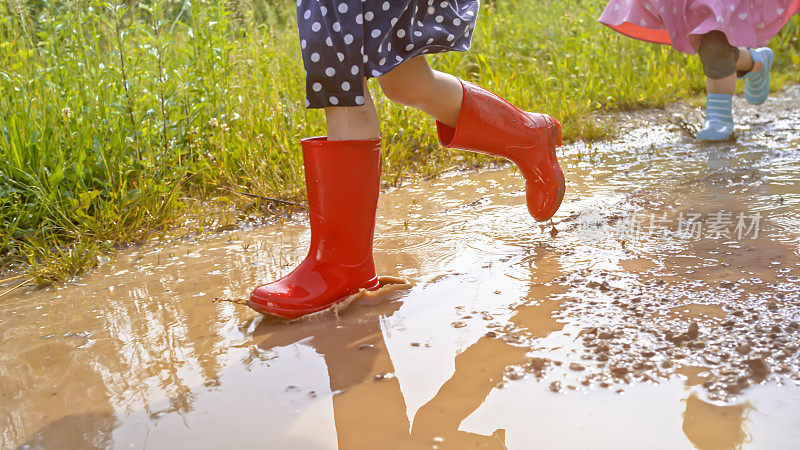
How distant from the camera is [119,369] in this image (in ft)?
4.96

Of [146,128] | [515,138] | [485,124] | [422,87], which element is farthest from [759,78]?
[146,128]

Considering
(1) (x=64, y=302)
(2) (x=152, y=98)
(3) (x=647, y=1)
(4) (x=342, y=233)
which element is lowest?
(1) (x=64, y=302)

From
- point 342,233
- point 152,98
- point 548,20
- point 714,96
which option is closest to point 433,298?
point 342,233

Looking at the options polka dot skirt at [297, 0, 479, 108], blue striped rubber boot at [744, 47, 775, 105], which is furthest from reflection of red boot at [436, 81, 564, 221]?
blue striped rubber boot at [744, 47, 775, 105]

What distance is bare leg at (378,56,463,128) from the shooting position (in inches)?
71.5

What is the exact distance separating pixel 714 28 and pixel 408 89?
1.92 meters

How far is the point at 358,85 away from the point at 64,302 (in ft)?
3.26

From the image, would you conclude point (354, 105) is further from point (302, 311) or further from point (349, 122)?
point (302, 311)

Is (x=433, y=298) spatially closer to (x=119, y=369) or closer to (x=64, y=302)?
(x=119, y=369)

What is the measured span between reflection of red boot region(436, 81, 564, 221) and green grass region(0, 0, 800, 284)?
94 centimetres

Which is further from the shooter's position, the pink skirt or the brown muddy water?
the pink skirt

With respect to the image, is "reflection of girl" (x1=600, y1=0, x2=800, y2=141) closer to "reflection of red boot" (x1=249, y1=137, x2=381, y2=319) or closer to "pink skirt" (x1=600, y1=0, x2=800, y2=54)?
"pink skirt" (x1=600, y1=0, x2=800, y2=54)

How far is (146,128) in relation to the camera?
2.79 metres

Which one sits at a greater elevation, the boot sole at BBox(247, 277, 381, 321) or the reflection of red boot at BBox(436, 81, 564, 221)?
the reflection of red boot at BBox(436, 81, 564, 221)
